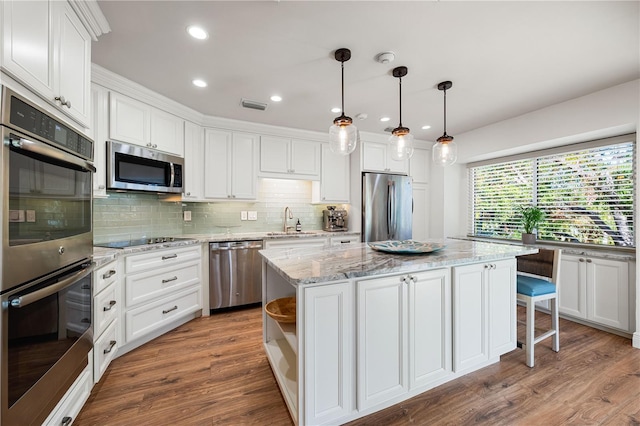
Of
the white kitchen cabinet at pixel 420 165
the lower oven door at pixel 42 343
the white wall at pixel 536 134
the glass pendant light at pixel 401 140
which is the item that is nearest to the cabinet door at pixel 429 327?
the glass pendant light at pixel 401 140

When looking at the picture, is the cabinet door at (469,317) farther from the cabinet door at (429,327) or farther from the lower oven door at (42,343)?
the lower oven door at (42,343)

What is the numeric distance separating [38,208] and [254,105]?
2263 millimetres

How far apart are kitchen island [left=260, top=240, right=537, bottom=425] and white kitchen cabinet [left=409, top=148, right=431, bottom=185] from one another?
257 centimetres

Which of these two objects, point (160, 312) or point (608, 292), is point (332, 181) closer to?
point (160, 312)

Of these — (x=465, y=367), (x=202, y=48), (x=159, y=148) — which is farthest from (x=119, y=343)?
(x=465, y=367)

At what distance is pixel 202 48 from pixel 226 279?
7.86ft

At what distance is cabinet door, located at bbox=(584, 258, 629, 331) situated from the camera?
2.54 m

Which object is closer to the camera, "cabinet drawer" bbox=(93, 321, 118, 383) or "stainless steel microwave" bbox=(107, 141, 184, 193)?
"cabinet drawer" bbox=(93, 321, 118, 383)

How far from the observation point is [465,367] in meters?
1.88

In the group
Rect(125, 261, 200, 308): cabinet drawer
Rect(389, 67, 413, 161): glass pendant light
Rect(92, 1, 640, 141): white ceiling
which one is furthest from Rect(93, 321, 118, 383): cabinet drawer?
Rect(389, 67, 413, 161): glass pendant light

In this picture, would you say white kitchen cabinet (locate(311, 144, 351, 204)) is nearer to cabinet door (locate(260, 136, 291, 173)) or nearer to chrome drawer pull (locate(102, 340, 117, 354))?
cabinet door (locate(260, 136, 291, 173))

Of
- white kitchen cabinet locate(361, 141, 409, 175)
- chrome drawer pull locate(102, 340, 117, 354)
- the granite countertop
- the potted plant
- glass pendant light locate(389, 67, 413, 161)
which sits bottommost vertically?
chrome drawer pull locate(102, 340, 117, 354)

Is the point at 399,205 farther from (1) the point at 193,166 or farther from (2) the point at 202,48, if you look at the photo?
(2) the point at 202,48

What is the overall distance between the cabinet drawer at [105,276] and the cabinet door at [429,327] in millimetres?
2022
